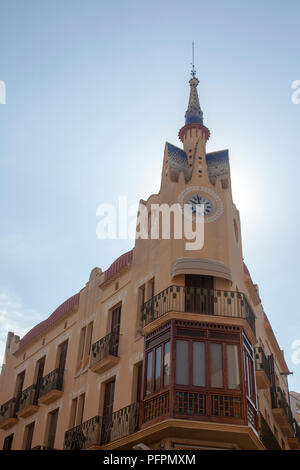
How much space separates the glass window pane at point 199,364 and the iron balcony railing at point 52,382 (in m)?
8.52

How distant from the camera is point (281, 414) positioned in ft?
77.0

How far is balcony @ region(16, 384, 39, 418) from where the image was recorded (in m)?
25.2

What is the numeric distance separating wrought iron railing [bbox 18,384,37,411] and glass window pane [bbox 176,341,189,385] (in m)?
10.6

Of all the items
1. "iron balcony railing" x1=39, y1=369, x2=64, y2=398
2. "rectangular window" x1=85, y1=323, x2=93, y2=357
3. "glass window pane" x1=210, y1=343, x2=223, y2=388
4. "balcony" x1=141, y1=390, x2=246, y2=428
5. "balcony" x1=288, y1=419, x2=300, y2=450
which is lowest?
"balcony" x1=141, y1=390, x2=246, y2=428

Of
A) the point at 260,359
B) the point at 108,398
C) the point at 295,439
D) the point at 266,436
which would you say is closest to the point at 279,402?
the point at 260,359

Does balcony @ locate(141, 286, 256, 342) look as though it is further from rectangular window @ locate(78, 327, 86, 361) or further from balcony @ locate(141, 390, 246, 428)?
rectangular window @ locate(78, 327, 86, 361)

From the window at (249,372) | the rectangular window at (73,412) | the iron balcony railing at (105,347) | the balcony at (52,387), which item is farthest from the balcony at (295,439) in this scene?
the balcony at (52,387)

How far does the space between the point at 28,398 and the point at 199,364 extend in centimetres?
1149

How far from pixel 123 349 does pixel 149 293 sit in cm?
217

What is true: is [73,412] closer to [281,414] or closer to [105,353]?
[105,353]

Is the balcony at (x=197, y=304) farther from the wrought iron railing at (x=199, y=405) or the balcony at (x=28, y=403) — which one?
the balcony at (x=28, y=403)

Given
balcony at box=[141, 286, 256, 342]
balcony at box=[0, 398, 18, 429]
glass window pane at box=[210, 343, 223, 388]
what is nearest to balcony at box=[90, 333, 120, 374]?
balcony at box=[141, 286, 256, 342]
